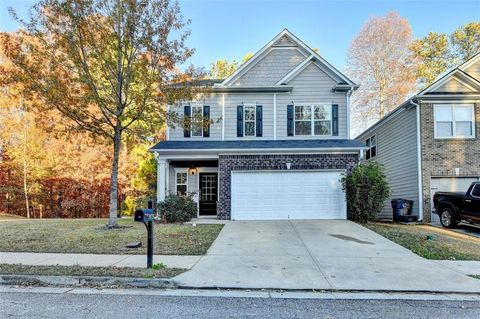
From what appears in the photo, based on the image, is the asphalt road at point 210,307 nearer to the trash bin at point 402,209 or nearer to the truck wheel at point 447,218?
the truck wheel at point 447,218

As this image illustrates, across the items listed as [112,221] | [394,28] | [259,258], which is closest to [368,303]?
[259,258]

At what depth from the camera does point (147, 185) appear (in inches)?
884

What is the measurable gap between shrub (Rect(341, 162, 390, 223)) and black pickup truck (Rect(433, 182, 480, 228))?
2.06 m

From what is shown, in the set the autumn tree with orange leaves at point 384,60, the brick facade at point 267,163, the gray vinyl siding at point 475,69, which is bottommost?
the brick facade at point 267,163

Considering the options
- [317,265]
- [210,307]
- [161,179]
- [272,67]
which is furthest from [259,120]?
[210,307]

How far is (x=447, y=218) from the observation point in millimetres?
12547

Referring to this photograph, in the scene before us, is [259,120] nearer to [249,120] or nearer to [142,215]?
[249,120]

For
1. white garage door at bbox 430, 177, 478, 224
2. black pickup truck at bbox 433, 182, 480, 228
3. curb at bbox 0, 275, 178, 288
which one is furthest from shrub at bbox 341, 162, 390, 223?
curb at bbox 0, 275, 178, 288

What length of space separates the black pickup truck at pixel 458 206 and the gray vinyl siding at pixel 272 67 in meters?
8.60

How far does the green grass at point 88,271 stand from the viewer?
5.95 m

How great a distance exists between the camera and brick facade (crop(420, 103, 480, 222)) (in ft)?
47.0

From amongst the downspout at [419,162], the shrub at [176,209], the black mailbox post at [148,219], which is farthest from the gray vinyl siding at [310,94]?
the black mailbox post at [148,219]

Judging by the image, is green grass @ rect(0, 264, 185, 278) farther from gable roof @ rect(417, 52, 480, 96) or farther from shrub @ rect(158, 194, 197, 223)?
gable roof @ rect(417, 52, 480, 96)

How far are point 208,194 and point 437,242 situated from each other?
10094mm
